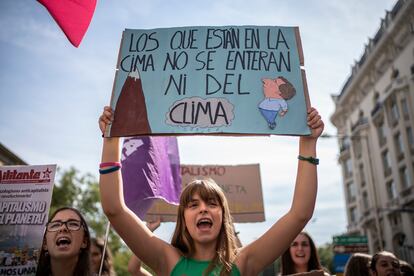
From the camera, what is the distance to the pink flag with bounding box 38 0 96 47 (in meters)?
3.56

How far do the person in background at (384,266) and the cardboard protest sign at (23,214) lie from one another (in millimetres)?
3166

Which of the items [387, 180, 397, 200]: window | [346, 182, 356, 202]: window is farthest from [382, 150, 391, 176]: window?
[346, 182, 356, 202]: window

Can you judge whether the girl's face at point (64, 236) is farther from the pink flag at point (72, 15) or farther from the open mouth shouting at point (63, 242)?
the pink flag at point (72, 15)

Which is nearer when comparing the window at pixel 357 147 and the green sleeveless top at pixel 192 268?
the green sleeveless top at pixel 192 268

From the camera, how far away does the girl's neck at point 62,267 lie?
10.2 ft

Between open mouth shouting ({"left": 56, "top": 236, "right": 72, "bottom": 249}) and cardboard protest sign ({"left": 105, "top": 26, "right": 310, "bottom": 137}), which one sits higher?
cardboard protest sign ({"left": 105, "top": 26, "right": 310, "bottom": 137})

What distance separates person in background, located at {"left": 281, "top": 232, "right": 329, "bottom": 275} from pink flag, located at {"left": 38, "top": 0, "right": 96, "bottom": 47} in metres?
2.85

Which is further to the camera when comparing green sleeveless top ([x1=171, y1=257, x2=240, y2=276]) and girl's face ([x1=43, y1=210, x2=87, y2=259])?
girl's face ([x1=43, y1=210, x2=87, y2=259])

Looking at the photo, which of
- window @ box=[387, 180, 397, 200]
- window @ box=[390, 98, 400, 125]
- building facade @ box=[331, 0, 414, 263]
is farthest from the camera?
window @ box=[387, 180, 397, 200]

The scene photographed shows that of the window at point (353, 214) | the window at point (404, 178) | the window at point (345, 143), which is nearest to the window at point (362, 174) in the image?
the window at point (345, 143)

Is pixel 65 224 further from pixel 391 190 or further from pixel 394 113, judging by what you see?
pixel 391 190

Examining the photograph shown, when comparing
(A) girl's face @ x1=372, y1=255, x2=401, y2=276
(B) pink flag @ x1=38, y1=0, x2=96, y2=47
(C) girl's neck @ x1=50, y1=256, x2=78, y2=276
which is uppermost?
(B) pink flag @ x1=38, y1=0, x2=96, y2=47

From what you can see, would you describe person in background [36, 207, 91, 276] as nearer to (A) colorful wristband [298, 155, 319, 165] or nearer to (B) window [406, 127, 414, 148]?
(A) colorful wristband [298, 155, 319, 165]

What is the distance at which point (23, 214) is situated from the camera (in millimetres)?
3418
